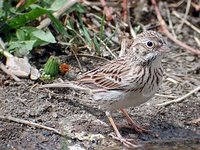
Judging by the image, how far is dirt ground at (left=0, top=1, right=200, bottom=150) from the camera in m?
6.82

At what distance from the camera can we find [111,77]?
23.1 feet

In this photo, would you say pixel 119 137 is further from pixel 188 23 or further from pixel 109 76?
pixel 188 23

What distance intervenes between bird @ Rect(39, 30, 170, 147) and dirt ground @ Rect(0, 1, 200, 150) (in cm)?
19

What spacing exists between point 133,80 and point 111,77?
0.34m

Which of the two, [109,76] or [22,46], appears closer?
[109,76]

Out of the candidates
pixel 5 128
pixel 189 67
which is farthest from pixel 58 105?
pixel 189 67

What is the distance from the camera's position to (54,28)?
8.36 m

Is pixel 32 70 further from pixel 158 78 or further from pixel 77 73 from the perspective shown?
pixel 158 78

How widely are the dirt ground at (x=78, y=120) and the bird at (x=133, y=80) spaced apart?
0.62 ft

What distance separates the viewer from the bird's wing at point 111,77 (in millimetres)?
6832

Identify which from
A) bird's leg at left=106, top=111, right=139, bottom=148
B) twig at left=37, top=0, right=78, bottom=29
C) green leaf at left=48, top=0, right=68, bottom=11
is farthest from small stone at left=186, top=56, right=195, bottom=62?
bird's leg at left=106, top=111, right=139, bottom=148

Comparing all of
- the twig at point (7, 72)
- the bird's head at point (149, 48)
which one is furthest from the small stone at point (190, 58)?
the twig at point (7, 72)

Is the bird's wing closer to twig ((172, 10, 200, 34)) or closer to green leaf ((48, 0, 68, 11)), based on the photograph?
green leaf ((48, 0, 68, 11))

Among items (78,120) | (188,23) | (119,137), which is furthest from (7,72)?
(188,23)
